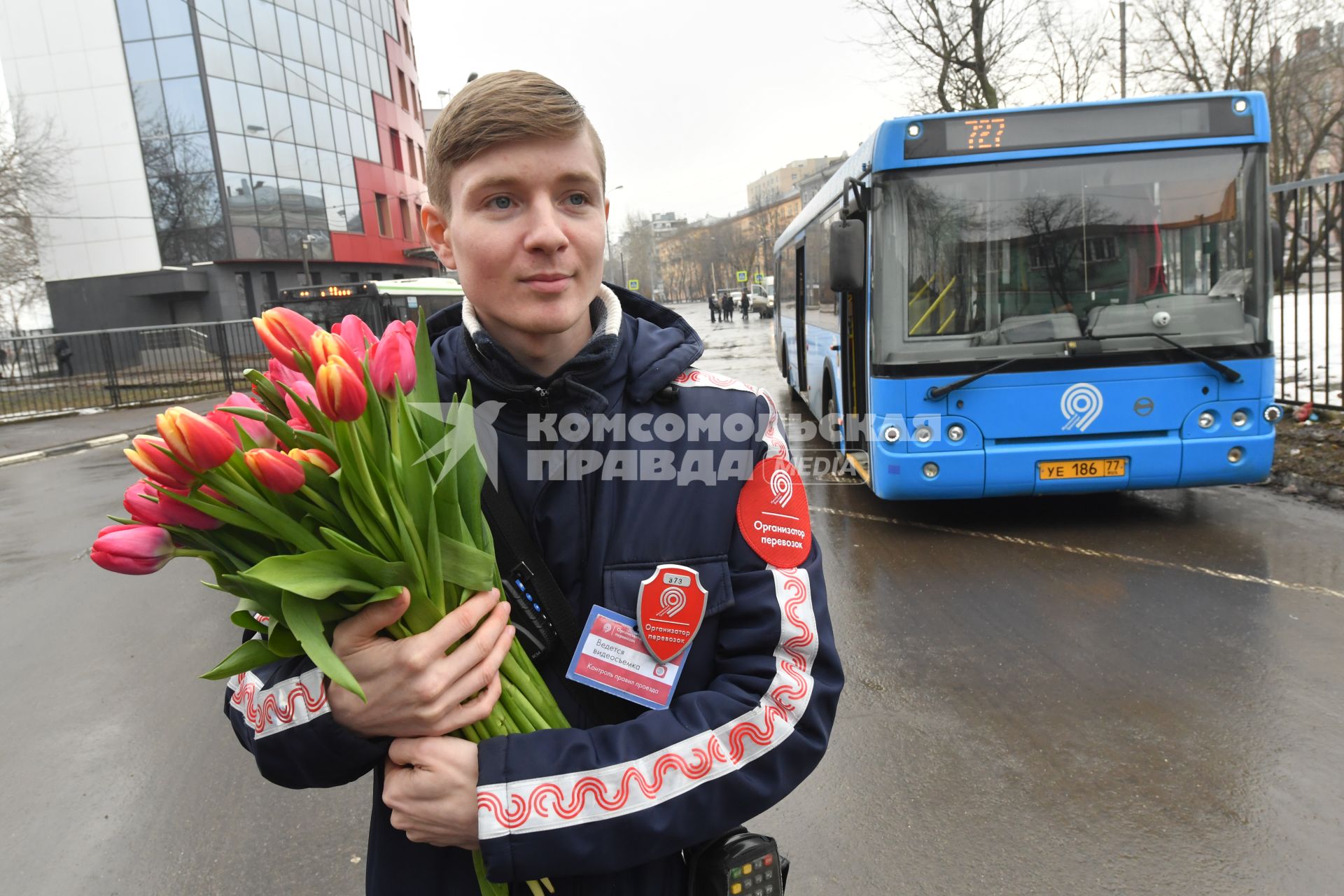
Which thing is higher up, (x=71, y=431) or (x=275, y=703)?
(x=275, y=703)

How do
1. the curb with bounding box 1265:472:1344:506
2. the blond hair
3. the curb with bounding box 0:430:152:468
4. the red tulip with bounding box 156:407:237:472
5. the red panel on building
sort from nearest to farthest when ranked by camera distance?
the red tulip with bounding box 156:407:237:472, the blond hair, the curb with bounding box 1265:472:1344:506, the curb with bounding box 0:430:152:468, the red panel on building

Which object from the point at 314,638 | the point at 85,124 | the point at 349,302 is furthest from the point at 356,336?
the point at 85,124

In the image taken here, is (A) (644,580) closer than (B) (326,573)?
No

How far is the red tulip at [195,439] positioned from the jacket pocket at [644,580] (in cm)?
61

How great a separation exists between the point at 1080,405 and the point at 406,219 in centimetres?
4570

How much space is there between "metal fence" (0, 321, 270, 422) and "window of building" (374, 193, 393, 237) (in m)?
21.2

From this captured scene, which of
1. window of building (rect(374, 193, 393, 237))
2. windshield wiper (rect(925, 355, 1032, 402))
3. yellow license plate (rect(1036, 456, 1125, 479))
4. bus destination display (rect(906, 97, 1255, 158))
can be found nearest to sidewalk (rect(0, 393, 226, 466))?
windshield wiper (rect(925, 355, 1032, 402))

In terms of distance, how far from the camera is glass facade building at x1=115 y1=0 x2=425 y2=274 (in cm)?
3109

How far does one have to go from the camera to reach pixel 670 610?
4.40ft

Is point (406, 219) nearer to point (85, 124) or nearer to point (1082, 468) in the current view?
point (85, 124)

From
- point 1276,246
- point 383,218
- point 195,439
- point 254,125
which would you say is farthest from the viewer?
point 383,218

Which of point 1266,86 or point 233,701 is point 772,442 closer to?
point 233,701

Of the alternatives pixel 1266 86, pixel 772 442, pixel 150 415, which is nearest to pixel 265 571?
pixel 772 442

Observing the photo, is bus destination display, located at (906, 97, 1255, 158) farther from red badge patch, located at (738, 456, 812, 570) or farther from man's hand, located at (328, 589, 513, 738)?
man's hand, located at (328, 589, 513, 738)
